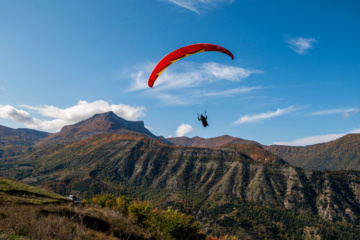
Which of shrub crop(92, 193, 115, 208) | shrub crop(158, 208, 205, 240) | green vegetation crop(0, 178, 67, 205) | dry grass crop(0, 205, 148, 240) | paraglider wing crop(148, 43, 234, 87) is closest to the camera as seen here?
dry grass crop(0, 205, 148, 240)

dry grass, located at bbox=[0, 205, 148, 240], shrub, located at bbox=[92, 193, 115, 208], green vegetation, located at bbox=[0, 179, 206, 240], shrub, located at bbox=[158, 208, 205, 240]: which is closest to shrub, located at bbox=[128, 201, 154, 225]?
green vegetation, located at bbox=[0, 179, 206, 240]

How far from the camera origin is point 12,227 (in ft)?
35.7

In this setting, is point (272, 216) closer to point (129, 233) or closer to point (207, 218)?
point (207, 218)

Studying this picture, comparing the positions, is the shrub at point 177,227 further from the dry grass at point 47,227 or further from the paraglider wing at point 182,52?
the paraglider wing at point 182,52

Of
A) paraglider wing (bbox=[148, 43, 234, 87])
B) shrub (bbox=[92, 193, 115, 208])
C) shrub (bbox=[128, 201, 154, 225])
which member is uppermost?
paraglider wing (bbox=[148, 43, 234, 87])

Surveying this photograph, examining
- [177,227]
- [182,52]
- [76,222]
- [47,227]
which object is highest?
[182,52]

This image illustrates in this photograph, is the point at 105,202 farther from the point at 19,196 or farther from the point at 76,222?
the point at 76,222

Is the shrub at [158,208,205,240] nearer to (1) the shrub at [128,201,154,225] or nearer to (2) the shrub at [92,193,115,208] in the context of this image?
(1) the shrub at [128,201,154,225]

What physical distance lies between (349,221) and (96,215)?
275 metres

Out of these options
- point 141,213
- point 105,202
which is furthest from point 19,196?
point 105,202

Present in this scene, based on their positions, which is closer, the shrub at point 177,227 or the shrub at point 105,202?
the shrub at point 177,227

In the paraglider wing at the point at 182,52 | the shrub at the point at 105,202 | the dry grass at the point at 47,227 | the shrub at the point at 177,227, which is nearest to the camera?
the dry grass at the point at 47,227

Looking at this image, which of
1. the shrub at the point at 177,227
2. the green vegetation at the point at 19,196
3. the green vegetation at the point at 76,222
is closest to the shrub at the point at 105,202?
the green vegetation at the point at 76,222

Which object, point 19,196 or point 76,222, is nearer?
point 76,222
